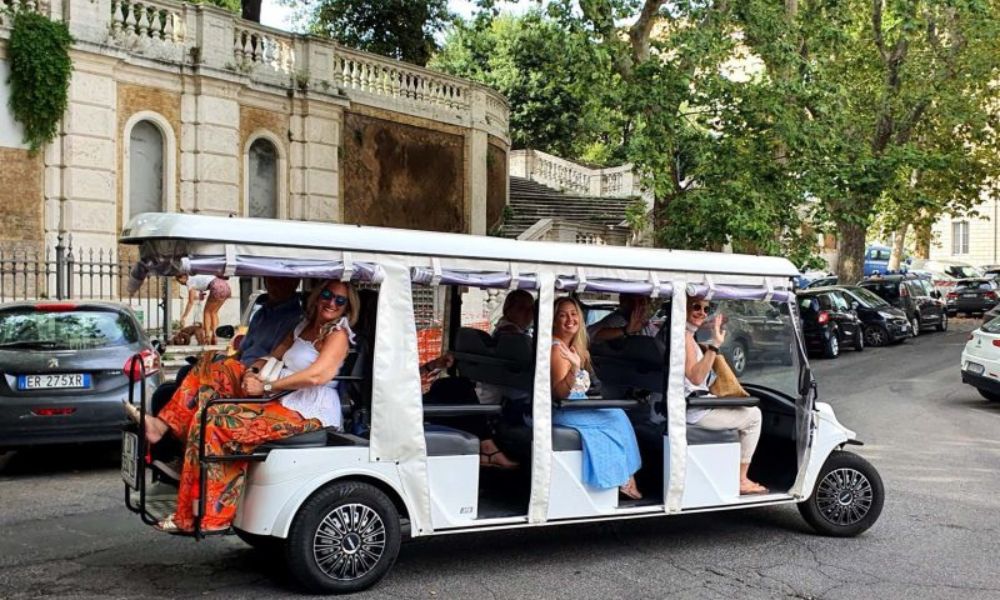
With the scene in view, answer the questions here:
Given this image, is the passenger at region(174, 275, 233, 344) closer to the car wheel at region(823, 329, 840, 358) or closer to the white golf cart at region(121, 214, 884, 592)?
the white golf cart at region(121, 214, 884, 592)

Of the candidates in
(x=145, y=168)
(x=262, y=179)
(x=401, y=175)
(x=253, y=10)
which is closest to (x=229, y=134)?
(x=262, y=179)

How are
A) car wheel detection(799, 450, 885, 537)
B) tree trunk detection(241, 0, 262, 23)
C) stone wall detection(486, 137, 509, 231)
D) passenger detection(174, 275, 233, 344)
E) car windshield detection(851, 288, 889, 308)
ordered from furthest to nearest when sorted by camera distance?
stone wall detection(486, 137, 509, 231), car windshield detection(851, 288, 889, 308), tree trunk detection(241, 0, 262, 23), car wheel detection(799, 450, 885, 537), passenger detection(174, 275, 233, 344)

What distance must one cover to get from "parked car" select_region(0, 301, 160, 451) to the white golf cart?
254 centimetres

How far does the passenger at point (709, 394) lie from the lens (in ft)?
23.9

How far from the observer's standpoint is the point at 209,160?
20.1 metres

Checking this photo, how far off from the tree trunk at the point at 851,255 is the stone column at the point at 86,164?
22.2 m

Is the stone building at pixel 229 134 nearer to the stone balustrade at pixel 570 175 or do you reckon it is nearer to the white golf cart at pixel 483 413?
the stone balustrade at pixel 570 175

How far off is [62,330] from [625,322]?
5.40m

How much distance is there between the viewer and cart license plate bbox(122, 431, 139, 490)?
20.2ft

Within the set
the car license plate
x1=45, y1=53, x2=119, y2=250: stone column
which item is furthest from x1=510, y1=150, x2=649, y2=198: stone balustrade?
the car license plate

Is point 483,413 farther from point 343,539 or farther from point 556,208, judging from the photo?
point 556,208

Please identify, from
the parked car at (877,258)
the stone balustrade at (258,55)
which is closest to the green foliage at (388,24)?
the stone balustrade at (258,55)

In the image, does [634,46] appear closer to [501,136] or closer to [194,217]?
[501,136]

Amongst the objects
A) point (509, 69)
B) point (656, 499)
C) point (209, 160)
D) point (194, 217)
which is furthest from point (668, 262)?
point (509, 69)
